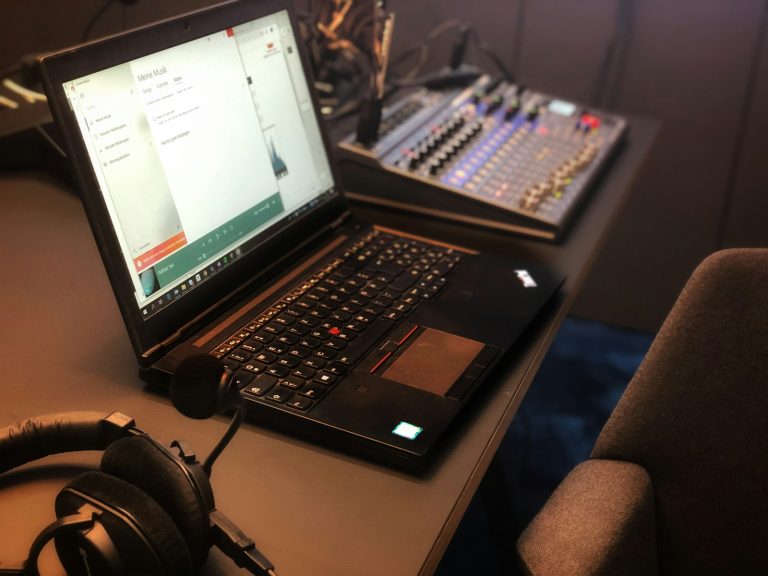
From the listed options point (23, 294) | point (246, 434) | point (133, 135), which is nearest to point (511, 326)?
point (246, 434)

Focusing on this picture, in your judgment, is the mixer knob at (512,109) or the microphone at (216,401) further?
the mixer knob at (512,109)

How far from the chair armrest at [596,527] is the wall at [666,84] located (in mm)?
1383

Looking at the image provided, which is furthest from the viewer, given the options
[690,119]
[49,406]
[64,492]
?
[690,119]

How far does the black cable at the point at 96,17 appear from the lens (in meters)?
1.29

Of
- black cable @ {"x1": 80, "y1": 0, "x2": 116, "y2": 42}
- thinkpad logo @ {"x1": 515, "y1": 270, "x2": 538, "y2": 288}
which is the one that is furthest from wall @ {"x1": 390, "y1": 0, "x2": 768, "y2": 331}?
thinkpad logo @ {"x1": 515, "y1": 270, "x2": 538, "y2": 288}

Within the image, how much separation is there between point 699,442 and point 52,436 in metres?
0.62

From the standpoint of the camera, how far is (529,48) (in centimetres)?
211

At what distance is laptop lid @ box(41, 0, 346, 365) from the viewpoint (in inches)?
29.3

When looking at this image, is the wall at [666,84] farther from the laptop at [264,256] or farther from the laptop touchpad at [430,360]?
the laptop touchpad at [430,360]

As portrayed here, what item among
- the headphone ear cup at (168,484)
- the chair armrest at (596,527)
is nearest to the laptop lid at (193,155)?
the headphone ear cup at (168,484)

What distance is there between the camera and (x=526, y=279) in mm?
972

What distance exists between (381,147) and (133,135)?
0.47 meters

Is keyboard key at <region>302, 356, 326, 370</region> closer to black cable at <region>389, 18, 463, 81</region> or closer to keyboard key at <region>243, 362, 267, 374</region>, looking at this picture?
keyboard key at <region>243, 362, 267, 374</region>

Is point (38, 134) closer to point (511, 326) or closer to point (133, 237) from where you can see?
point (133, 237)
